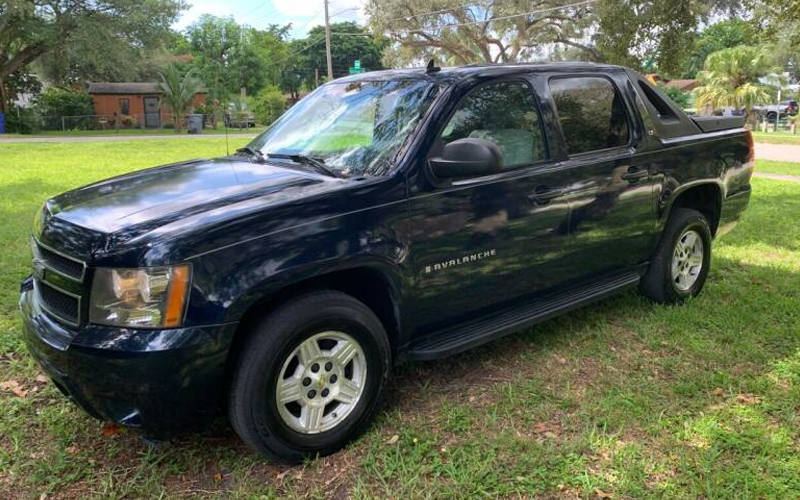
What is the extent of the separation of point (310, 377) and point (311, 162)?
4.09ft

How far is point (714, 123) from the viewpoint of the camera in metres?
5.12

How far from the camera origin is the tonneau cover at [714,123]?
198 inches

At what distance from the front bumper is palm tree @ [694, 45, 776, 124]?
39064 millimetres

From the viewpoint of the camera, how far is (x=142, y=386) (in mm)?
2584

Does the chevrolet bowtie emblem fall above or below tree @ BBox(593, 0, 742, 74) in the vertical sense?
below

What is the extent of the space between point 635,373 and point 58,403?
3402 mm

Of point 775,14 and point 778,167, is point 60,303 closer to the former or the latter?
point 775,14

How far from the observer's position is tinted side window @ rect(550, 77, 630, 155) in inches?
161

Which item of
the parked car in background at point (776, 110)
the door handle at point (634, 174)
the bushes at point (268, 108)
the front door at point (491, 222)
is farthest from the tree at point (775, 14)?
the bushes at point (268, 108)

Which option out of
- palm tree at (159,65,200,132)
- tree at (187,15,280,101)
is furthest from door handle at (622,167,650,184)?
tree at (187,15,280,101)

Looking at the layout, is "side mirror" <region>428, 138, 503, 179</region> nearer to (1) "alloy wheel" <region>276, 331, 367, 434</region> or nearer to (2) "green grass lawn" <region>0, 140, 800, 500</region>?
(1) "alloy wheel" <region>276, 331, 367, 434</region>

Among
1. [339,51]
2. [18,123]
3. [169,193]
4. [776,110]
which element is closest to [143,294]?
[169,193]

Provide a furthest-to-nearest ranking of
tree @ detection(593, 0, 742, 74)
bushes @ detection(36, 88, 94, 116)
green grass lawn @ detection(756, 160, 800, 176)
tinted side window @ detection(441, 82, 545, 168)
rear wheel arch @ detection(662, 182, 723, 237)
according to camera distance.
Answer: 1. bushes @ detection(36, 88, 94, 116)
2. green grass lawn @ detection(756, 160, 800, 176)
3. tree @ detection(593, 0, 742, 74)
4. rear wheel arch @ detection(662, 182, 723, 237)
5. tinted side window @ detection(441, 82, 545, 168)

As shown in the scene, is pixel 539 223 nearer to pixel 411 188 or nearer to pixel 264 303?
pixel 411 188
